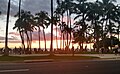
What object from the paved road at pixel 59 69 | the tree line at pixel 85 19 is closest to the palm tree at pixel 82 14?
the tree line at pixel 85 19

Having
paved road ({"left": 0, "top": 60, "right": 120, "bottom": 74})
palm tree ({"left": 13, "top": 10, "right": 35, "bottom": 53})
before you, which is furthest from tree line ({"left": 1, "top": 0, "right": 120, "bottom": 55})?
paved road ({"left": 0, "top": 60, "right": 120, "bottom": 74})

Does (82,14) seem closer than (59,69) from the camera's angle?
No

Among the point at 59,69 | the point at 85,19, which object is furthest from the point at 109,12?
the point at 59,69

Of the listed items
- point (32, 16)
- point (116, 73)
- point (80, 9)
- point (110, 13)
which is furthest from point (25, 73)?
point (32, 16)

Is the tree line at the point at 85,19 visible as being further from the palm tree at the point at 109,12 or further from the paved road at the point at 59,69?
the paved road at the point at 59,69

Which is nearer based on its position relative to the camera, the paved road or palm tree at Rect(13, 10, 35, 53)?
the paved road

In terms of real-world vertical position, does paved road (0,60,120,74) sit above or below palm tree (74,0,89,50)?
below

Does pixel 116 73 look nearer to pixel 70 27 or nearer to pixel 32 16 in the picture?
pixel 70 27

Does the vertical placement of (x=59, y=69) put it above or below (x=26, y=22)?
below

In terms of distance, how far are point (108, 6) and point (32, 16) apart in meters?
23.1

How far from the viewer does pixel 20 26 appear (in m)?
76.2

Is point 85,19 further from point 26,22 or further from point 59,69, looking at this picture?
point 59,69

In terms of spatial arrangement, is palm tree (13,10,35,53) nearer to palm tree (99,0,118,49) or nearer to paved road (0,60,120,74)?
palm tree (99,0,118,49)

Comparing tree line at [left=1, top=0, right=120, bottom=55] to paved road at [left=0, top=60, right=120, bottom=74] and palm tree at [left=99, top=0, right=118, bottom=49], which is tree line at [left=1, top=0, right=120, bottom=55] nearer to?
palm tree at [left=99, top=0, right=118, bottom=49]
